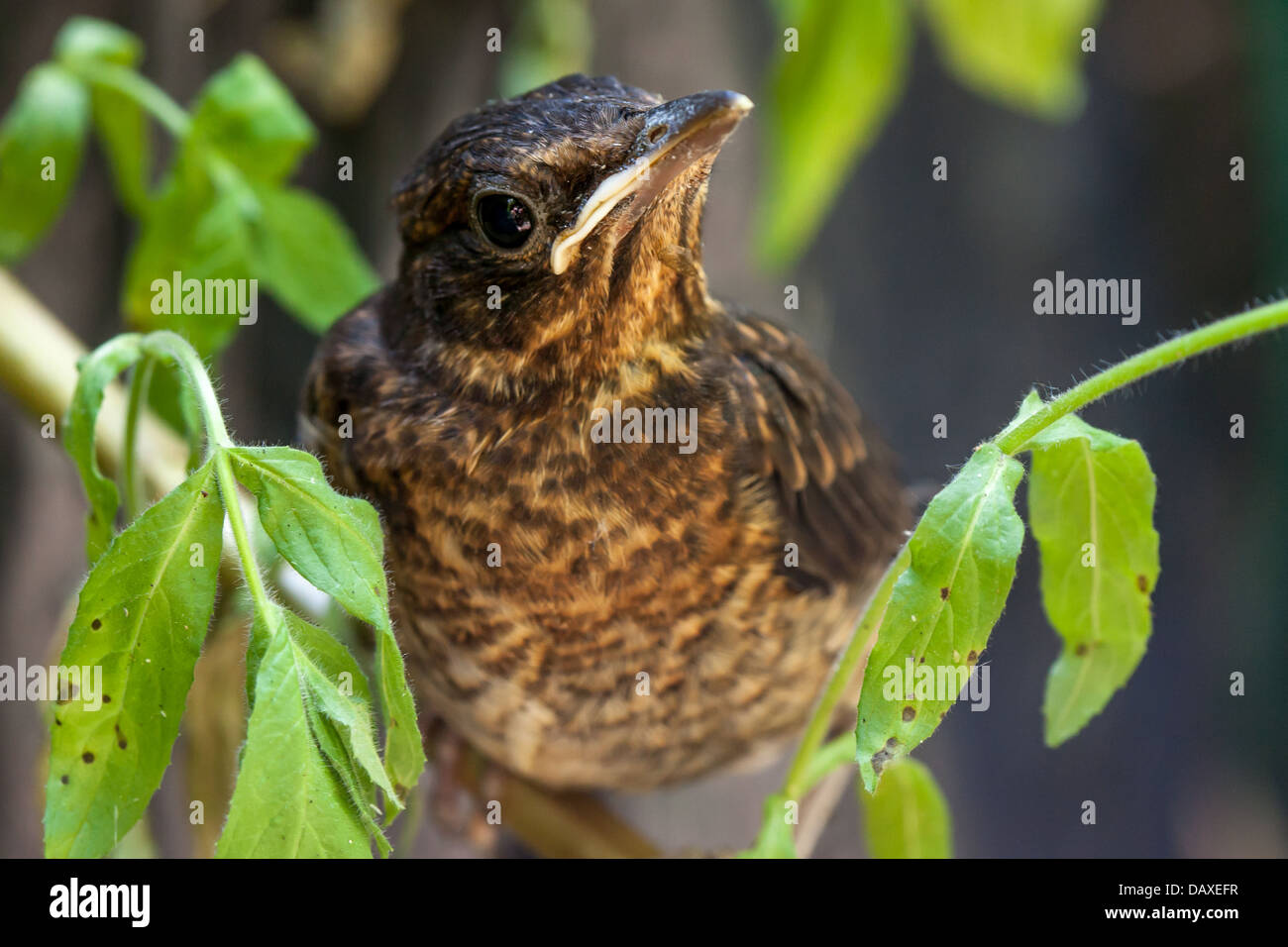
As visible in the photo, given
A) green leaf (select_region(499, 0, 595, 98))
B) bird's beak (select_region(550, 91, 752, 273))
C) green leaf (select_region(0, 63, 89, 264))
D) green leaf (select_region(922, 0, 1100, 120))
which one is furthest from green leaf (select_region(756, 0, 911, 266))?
green leaf (select_region(0, 63, 89, 264))

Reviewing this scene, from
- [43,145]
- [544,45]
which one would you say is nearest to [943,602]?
[43,145]

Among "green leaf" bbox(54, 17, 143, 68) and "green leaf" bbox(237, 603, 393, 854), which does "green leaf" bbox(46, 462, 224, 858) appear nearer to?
"green leaf" bbox(237, 603, 393, 854)

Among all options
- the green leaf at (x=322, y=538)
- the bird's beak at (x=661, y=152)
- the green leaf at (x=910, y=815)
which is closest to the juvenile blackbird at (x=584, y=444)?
the bird's beak at (x=661, y=152)

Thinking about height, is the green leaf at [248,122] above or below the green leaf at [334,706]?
above

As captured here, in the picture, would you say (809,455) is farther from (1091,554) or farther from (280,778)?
(280,778)

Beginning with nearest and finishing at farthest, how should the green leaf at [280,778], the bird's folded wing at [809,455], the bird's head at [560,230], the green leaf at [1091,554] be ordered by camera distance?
the green leaf at [280,778], the green leaf at [1091,554], the bird's head at [560,230], the bird's folded wing at [809,455]

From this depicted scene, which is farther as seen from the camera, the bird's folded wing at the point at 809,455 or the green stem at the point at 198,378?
the bird's folded wing at the point at 809,455

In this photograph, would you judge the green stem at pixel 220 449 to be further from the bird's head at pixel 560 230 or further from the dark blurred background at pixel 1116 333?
the dark blurred background at pixel 1116 333
